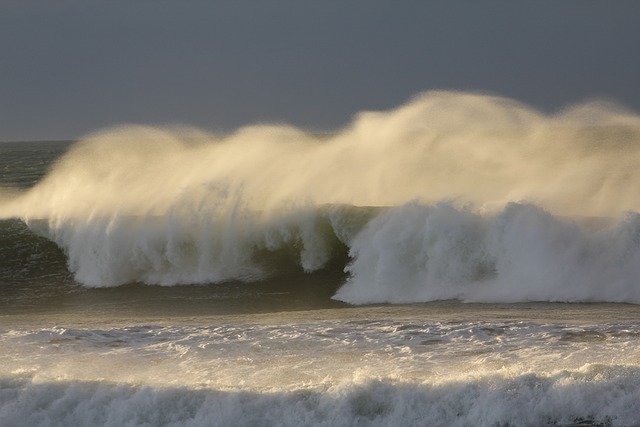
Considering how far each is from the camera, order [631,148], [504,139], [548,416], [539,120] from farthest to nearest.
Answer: [631,148]
[539,120]
[504,139]
[548,416]

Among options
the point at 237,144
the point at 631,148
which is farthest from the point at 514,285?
the point at 631,148

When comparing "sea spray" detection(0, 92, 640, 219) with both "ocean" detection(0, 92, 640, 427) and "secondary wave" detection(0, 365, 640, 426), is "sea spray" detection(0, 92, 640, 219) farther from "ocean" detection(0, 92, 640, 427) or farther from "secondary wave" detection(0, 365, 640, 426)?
"secondary wave" detection(0, 365, 640, 426)

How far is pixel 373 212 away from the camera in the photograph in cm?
1797

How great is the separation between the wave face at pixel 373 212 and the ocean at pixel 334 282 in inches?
2.0

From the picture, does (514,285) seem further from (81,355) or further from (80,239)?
(80,239)

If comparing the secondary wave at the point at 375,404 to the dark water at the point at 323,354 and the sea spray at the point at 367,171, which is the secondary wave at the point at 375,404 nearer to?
the dark water at the point at 323,354

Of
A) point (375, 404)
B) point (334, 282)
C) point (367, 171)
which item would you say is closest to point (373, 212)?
point (334, 282)

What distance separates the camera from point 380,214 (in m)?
17.5

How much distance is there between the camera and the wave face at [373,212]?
1525cm

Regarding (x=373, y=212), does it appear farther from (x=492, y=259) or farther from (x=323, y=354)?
(x=323, y=354)

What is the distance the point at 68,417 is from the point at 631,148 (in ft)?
→ 119

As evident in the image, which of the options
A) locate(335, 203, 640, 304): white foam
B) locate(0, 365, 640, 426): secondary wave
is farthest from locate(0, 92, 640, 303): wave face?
locate(0, 365, 640, 426): secondary wave

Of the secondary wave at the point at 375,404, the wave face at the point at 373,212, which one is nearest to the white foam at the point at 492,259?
the wave face at the point at 373,212

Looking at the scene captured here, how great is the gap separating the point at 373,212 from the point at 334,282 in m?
1.96
